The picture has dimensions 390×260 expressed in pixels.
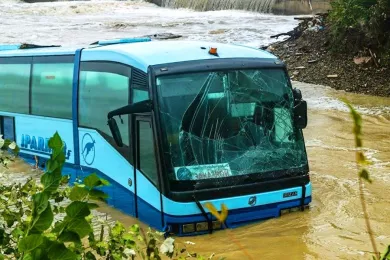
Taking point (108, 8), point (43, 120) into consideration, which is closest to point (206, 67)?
point (43, 120)

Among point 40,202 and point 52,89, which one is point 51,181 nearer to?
point 40,202

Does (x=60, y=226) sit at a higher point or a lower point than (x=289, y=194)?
higher

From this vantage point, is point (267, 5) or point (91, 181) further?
point (267, 5)

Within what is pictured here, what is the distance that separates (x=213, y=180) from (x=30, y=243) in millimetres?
5086

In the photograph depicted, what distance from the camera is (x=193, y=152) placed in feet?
23.4

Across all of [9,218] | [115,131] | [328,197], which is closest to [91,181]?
Result: [9,218]

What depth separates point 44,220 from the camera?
7.14ft

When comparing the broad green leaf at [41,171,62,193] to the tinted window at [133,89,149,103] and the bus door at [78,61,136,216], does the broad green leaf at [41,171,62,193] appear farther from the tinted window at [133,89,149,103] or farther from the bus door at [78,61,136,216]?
the bus door at [78,61,136,216]

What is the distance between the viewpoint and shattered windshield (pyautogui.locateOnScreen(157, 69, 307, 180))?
7.12 meters

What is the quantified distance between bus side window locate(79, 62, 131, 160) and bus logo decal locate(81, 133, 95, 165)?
0.50 ft

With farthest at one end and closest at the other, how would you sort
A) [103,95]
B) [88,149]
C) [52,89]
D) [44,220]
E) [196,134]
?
1. [52,89]
2. [88,149]
3. [103,95]
4. [196,134]
5. [44,220]

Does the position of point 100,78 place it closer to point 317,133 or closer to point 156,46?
point 156,46

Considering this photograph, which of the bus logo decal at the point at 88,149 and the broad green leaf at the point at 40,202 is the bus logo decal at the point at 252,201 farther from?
the broad green leaf at the point at 40,202

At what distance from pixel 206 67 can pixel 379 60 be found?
40.9 feet
